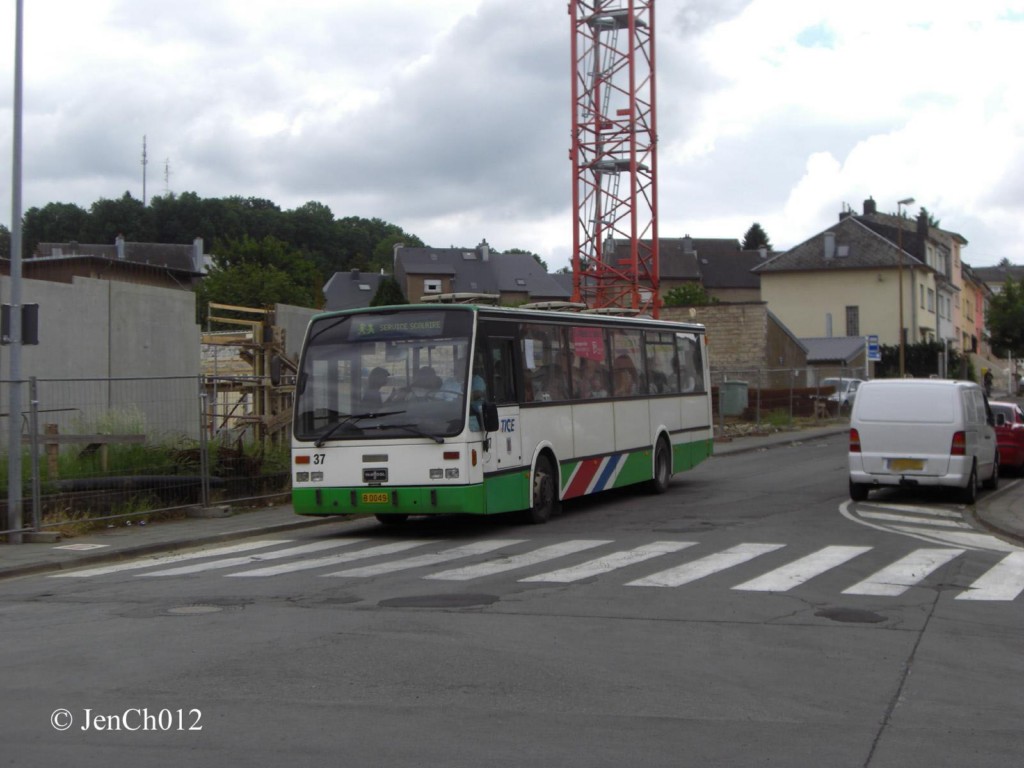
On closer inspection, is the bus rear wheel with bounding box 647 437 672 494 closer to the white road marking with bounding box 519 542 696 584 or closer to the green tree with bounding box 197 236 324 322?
the white road marking with bounding box 519 542 696 584

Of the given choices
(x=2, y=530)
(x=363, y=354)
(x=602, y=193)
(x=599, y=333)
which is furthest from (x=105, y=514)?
(x=602, y=193)

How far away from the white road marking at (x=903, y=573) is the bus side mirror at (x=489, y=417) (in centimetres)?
499

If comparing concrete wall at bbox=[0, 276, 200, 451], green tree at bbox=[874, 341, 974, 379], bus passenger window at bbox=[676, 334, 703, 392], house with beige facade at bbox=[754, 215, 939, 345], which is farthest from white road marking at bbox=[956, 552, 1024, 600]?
house with beige facade at bbox=[754, 215, 939, 345]

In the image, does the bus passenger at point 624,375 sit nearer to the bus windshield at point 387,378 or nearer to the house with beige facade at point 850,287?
the bus windshield at point 387,378

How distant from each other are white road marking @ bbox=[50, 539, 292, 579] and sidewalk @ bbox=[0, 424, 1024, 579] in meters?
0.34

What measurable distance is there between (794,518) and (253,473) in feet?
27.4

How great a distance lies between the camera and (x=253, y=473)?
19.5 metres

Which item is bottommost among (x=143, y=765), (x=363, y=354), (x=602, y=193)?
(x=143, y=765)

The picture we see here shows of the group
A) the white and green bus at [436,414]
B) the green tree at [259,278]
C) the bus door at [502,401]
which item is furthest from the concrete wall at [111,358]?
the green tree at [259,278]

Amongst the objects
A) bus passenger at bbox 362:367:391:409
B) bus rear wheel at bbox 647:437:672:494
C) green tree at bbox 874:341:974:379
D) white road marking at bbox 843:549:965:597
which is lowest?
white road marking at bbox 843:549:965:597

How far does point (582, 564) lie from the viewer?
1273 centimetres

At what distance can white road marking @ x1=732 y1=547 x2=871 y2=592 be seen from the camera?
1118cm

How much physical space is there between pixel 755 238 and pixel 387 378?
15363 cm

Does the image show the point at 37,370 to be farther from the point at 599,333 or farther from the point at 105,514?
the point at 599,333
